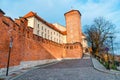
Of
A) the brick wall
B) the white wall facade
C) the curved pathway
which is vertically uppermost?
the white wall facade

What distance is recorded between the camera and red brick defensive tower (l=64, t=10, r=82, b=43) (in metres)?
44.4

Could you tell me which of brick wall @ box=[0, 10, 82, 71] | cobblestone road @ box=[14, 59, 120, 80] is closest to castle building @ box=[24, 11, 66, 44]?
brick wall @ box=[0, 10, 82, 71]

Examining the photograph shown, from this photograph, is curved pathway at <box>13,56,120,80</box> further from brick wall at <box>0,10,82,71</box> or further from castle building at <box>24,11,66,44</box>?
castle building at <box>24,11,66,44</box>

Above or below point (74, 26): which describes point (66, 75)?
below

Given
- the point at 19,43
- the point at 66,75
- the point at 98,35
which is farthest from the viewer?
the point at 98,35

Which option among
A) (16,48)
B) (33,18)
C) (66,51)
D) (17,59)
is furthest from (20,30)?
(66,51)

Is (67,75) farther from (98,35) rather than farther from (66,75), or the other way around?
(98,35)

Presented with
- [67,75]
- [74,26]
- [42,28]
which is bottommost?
[67,75]

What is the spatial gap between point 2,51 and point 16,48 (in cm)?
258

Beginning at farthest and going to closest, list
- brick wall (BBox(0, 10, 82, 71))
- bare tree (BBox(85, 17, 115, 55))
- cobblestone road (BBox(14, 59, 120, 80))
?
bare tree (BBox(85, 17, 115, 55)) < brick wall (BBox(0, 10, 82, 71)) < cobblestone road (BBox(14, 59, 120, 80))

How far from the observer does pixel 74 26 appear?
148ft

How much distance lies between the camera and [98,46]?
112 feet

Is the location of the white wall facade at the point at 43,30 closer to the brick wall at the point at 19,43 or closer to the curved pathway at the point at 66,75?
the brick wall at the point at 19,43

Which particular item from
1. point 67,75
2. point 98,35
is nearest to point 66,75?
point 67,75
